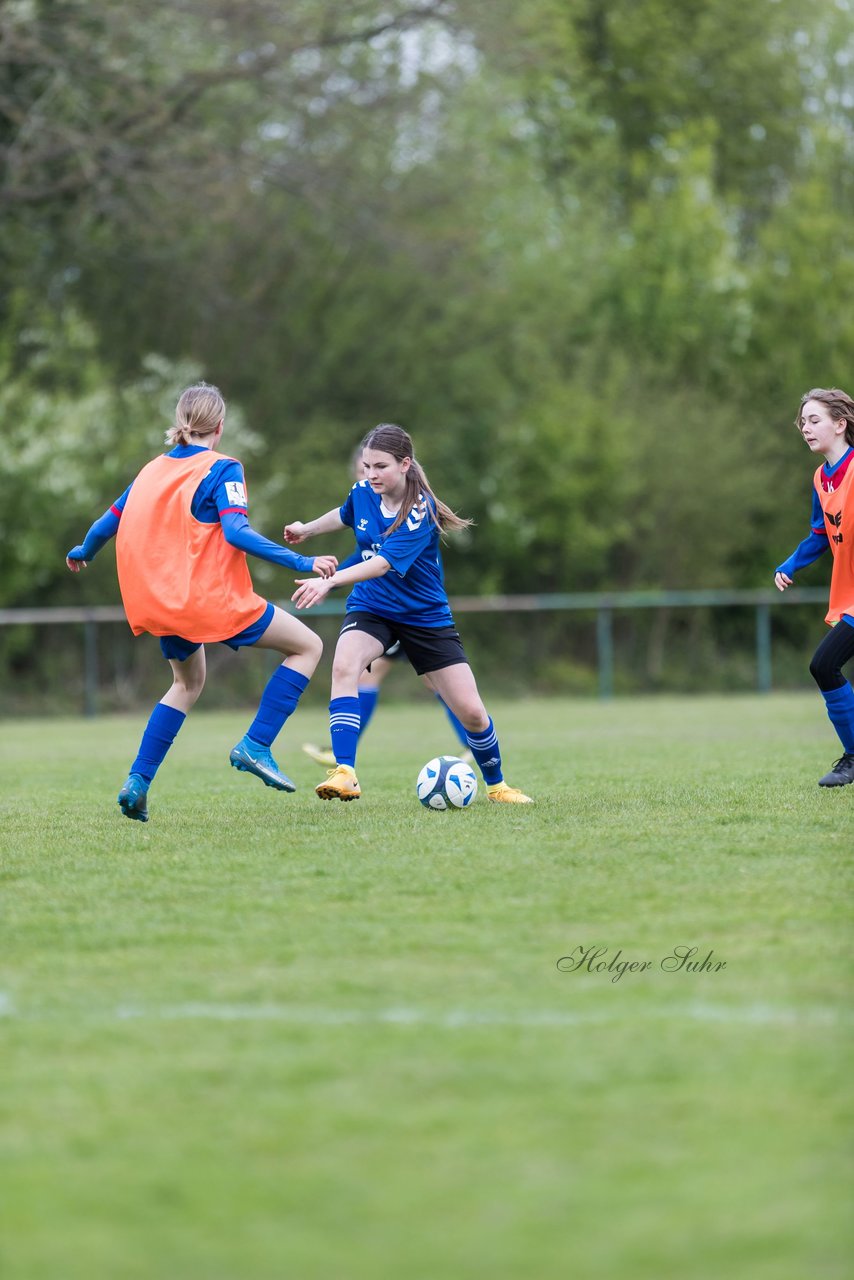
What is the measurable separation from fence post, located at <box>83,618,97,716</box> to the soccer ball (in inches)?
560

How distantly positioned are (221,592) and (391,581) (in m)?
0.95

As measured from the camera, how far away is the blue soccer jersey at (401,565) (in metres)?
7.85

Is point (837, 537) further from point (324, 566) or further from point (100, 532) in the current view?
point (100, 532)

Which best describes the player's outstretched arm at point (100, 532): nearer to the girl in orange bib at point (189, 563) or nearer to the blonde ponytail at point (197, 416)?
the girl in orange bib at point (189, 563)

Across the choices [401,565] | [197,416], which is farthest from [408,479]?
[197,416]

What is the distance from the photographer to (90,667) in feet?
71.0

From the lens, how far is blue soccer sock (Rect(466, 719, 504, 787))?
26.3ft

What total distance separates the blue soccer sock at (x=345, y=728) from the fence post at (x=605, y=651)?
54.8 feet

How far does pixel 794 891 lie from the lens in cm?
536

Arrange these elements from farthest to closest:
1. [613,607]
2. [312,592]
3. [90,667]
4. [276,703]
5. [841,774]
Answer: [613,607] < [90,667] < [841,774] < [276,703] < [312,592]

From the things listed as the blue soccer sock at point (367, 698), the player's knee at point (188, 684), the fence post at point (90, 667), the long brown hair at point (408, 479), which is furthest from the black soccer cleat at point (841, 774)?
the fence post at point (90, 667)

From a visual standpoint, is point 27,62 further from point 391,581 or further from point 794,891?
point 794,891

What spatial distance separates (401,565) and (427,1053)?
4488 millimetres

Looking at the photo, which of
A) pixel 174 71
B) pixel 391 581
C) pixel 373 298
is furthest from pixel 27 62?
pixel 391 581
